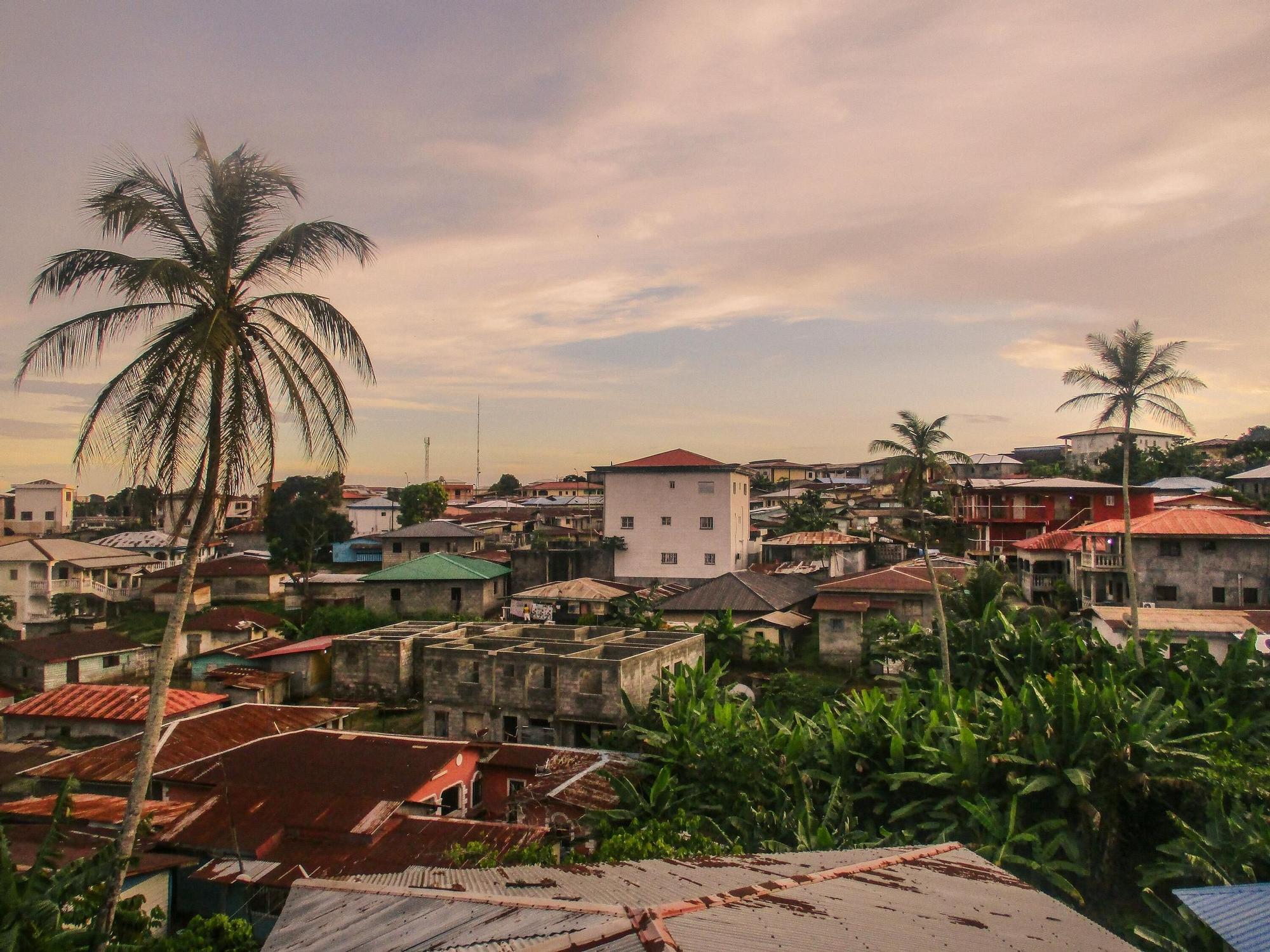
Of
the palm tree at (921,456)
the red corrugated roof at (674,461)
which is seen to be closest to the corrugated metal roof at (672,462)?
the red corrugated roof at (674,461)

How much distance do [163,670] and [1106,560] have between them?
32436mm

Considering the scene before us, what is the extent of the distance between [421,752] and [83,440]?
10.7 metres

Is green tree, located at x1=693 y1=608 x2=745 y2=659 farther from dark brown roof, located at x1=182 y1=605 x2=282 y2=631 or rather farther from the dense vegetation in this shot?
dark brown roof, located at x1=182 y1=605 x2=282 y2=631

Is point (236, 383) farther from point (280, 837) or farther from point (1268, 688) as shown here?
point (1268, 688)

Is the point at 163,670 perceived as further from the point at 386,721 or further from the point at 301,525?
the point at 301,525

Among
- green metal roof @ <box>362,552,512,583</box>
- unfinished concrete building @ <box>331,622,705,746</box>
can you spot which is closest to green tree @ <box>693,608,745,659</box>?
unfinished concrete building @ <box>331,622,705,746</box>

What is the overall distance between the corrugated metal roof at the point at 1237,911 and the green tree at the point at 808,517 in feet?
116

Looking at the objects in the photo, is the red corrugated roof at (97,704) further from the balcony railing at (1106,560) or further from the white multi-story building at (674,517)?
the balcony railing at (1106,560)

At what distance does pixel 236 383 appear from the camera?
10.6 metres

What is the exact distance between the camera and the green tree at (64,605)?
4116cm

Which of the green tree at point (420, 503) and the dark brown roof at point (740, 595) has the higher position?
the green tree at point (420, 503)

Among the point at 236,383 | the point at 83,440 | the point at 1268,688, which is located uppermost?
the point at 236,383

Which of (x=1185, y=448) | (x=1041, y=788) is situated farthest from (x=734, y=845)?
(x=1185, y=448)

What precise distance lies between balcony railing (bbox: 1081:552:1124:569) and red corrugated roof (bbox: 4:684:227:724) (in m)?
31.6
